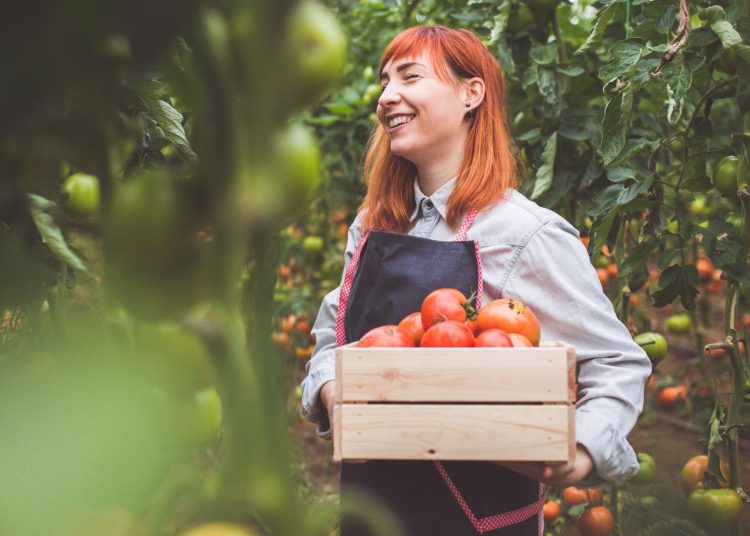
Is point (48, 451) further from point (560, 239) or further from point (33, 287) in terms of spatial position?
point (560, 239)

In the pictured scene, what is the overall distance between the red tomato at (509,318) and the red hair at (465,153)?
27 centimetres

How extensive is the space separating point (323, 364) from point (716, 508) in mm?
1025

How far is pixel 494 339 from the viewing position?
3.10 feet

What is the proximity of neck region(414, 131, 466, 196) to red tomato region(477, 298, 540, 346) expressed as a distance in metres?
0.36

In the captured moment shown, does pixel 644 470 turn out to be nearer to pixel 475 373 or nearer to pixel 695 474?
pixel 695 474

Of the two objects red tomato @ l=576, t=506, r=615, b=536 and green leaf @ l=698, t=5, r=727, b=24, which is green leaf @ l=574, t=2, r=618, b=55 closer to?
green leaf @ l=698, t=5, r=727, b=24

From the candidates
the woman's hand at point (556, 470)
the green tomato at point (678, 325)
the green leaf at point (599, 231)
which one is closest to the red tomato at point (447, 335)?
the woman's hand at point (556, 470)

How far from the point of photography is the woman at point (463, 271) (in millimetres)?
1094

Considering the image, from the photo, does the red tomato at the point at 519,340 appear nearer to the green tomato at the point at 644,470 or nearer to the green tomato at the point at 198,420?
the green tomato at the point at 198,420

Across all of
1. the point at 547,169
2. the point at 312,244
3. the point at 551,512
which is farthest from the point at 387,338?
the point at 312,244

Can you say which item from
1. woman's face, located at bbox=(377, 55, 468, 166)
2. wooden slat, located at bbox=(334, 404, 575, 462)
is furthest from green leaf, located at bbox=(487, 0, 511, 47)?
wooden slat, located at bbox=(334, 404, 575, 462)

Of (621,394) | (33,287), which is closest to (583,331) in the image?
(621,394)

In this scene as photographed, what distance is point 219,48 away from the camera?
0.17 meters

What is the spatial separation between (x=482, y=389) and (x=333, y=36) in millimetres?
759
